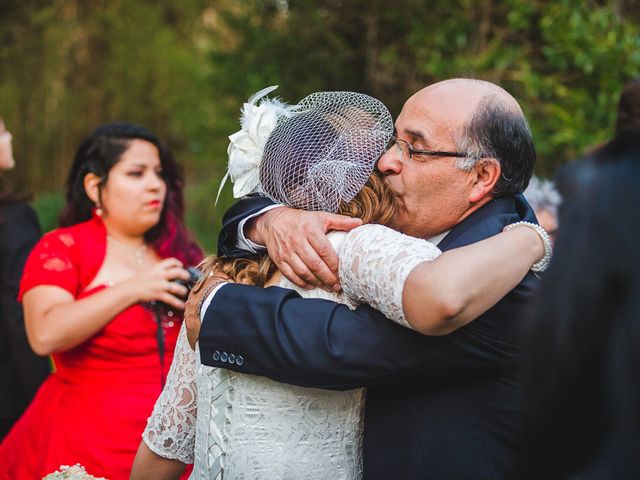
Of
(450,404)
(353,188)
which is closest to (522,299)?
(450,404)

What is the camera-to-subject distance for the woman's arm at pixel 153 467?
7.55 feet

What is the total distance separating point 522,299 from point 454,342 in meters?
0.20

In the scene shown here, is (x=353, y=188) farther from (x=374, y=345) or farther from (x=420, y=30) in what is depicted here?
(x=420, y=30)

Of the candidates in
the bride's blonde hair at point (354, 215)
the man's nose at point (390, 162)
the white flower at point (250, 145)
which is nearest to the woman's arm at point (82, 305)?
the bride's blonde hair at point (354, 215)

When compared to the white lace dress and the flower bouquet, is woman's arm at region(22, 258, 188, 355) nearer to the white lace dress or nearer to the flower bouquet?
the flower bouquet

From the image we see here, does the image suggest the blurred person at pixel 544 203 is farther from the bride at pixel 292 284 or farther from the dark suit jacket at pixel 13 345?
the dark suit jacket at pixel 13 345

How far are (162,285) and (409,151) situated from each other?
153 cm

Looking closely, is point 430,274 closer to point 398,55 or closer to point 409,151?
point 409,151

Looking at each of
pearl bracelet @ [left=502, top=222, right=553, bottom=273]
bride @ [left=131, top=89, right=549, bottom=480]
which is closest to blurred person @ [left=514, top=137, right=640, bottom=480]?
bride @ [left=131, top=89, right=549, bottom=480]

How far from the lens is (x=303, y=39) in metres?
7.32

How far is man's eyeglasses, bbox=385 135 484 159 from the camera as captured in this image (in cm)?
203

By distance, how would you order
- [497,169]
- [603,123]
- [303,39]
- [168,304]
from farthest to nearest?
1. [303,39]
2. [603,123]
3. [168,304]
4. [497,169]

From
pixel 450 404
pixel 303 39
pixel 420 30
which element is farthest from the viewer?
pixel 303 39

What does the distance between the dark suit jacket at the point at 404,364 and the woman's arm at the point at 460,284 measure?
0.38 feet
